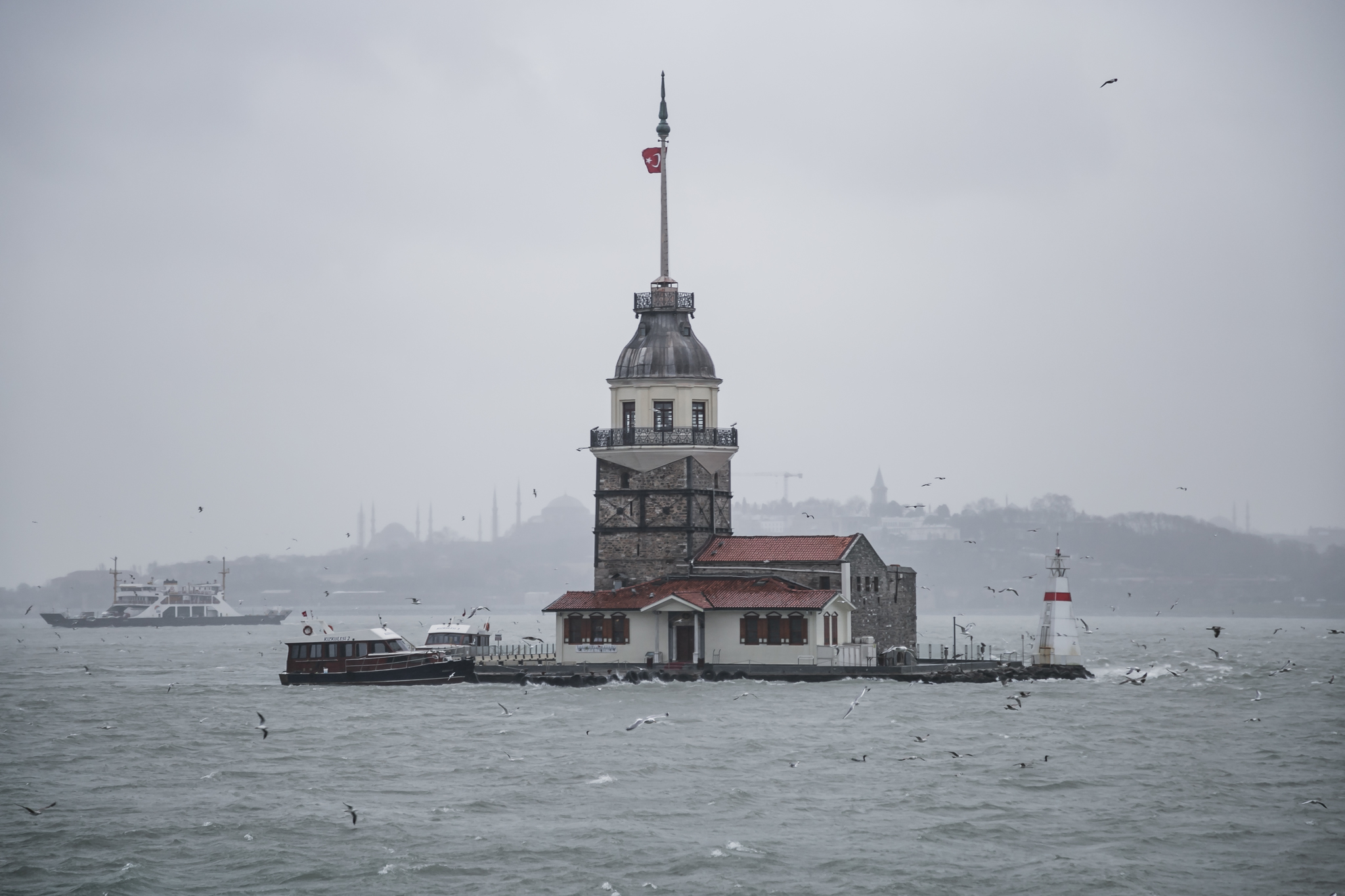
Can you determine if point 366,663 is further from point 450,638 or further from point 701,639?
point 450,638

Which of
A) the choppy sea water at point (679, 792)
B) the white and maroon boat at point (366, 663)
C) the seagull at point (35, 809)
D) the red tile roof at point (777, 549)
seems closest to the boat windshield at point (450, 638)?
the white and maroon boat at point (366, 663)

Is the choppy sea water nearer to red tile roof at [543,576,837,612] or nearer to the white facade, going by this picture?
the white facade

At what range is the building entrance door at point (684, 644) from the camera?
6575 centimetres

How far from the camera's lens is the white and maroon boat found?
2569 inches

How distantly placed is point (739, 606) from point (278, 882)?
34.9 meters

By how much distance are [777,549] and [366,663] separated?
1653 centimetres

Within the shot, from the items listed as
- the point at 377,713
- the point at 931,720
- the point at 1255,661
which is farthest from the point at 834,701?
the point at 1255,661

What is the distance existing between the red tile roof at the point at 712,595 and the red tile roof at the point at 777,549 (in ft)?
3.38

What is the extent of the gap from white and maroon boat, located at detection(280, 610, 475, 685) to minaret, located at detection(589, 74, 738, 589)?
7.54 m

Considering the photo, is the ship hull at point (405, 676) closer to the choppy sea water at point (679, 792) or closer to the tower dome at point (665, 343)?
the choppy sea water at point (679, 792)

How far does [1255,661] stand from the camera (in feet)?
306

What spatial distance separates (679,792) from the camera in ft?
129

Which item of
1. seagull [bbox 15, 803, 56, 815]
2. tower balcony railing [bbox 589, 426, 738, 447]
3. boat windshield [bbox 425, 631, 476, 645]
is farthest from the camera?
boat windshield [bbox 425, 631, 476, 645]

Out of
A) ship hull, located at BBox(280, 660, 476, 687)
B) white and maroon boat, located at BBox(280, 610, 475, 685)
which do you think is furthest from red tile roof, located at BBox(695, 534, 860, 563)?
white and maroon boat, located at BBox(280, 610, 475, 685)
